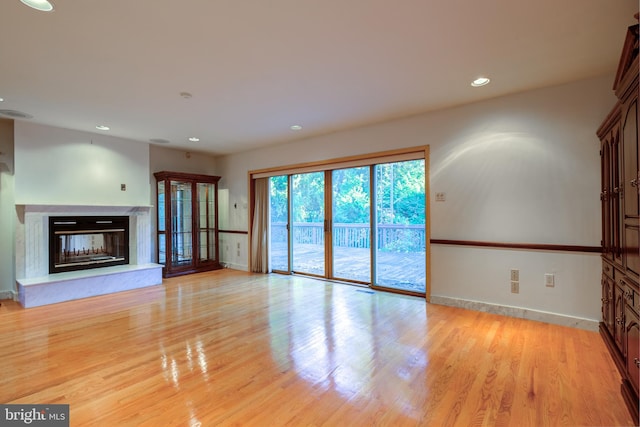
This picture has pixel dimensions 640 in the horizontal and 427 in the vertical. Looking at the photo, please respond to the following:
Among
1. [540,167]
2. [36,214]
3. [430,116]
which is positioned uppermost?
[430,116]

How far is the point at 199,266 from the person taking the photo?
6098mm

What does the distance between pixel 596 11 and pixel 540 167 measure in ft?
5.08

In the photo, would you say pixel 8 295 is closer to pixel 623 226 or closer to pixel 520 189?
pixel 520 189

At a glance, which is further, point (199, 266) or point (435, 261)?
point (199, 266)

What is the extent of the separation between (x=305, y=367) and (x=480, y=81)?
122 inches

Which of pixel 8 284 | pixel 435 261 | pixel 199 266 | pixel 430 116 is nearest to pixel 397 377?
pixel 435 261

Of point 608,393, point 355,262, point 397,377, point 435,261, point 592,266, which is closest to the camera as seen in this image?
point 608,393

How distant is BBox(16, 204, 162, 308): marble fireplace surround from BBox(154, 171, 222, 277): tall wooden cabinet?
2.46 feet

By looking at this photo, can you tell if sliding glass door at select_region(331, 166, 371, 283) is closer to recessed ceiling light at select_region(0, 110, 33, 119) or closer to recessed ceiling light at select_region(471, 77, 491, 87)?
recessed ceiling light at select_region(471, 77, 491, 87)

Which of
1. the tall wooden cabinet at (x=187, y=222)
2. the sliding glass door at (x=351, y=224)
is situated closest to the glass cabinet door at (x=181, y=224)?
the tall wooden cabinet at (x=187, y=222)

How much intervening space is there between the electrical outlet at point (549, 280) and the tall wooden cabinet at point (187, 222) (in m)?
5.62

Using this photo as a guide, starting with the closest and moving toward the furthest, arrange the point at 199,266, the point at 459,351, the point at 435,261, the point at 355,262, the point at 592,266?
the point at 459,351 → the point at 592,266 → the point at 435,261 → the point at 355,262 → the point at 199,266

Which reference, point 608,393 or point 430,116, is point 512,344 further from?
point 430,116

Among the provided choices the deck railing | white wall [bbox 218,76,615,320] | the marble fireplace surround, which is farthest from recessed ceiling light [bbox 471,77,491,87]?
the marble fireplace surround
